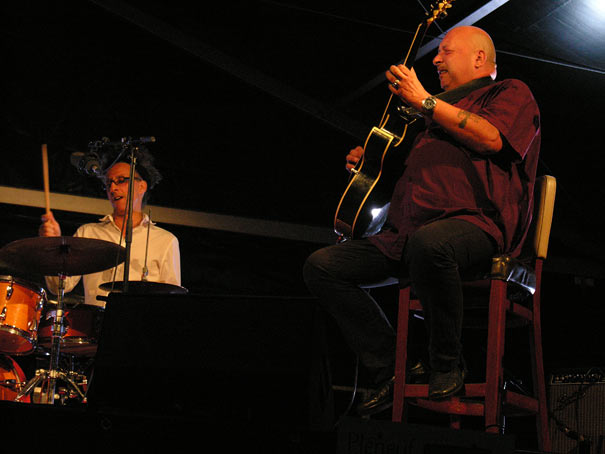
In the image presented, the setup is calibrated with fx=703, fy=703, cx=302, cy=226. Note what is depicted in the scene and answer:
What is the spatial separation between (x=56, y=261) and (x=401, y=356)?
86.8 inches

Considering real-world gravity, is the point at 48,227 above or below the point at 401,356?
above

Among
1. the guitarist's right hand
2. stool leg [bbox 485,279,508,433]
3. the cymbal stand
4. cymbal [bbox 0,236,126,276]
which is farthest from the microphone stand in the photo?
stool leg [bbox 485,279,508,433]

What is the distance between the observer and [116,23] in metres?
5.43

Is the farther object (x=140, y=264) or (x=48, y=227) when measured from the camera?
(x=140, y=264)

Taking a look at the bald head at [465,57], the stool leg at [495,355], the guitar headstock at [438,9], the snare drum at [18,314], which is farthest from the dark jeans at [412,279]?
the snare drum at [18,314]

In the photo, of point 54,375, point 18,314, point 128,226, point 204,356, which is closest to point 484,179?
point 204,356

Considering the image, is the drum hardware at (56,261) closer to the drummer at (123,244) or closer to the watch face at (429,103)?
the drummer at (123,244)

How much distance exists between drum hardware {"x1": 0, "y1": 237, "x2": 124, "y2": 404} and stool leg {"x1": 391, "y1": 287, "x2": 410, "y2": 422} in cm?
174

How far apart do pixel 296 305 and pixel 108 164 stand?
7.93 feet

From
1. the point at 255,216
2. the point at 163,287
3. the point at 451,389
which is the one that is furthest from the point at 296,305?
the point at 255,216

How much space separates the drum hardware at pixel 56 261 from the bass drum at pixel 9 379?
31 centimetres

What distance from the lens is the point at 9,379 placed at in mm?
4395

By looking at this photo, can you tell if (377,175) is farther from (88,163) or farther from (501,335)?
(88,163)

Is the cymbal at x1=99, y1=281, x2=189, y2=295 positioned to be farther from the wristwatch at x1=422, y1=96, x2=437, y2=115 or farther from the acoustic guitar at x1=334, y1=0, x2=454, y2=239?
the wristwatch at x1=422, y1=96, x2=437, y2=115
